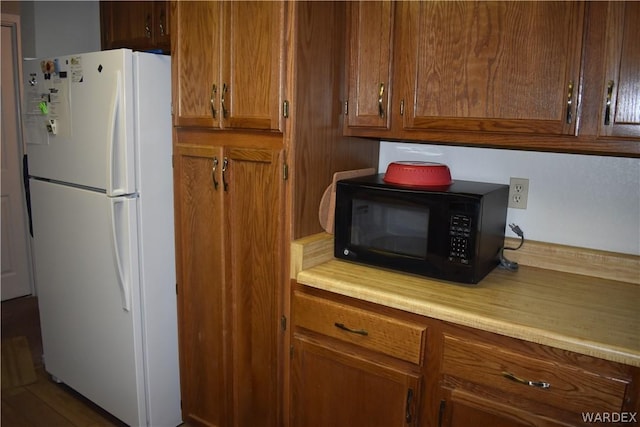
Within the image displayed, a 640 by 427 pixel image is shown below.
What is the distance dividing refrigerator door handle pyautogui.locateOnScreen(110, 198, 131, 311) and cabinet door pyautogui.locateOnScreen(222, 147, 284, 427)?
0.45 m

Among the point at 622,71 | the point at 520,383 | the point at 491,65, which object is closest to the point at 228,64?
the point at 491,65

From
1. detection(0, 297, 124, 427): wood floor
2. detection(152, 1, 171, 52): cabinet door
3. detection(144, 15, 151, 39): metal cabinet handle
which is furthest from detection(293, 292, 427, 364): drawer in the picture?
detection(144, 15, 151, 39): metal cabinet handle

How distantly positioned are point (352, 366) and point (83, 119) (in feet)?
4.97

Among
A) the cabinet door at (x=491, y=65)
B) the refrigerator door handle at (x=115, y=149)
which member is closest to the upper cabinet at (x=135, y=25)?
the refrigerator door handle at (x=115, y=149)

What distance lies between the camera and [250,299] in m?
1.92

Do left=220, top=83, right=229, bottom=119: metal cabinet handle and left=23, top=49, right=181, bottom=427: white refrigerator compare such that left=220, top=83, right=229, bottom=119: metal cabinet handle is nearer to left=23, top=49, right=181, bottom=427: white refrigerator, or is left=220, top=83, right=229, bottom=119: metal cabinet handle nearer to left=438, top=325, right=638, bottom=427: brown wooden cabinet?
left=23, top=49, right=181, bottom=427: white refrigerator

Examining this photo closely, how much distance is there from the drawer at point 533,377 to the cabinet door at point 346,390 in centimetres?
17

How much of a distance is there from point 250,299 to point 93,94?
A: 3.50ft

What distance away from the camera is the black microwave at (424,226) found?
5.27 feet

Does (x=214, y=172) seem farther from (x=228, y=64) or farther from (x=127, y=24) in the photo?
(x=127, y=24)

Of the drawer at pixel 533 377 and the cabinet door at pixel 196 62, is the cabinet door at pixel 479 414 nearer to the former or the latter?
the drawer at pixel 533 377


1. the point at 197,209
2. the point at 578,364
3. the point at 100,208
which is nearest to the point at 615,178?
the point at 578,364

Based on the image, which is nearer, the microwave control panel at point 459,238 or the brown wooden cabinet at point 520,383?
the brown wooden cabinet at point 520,383

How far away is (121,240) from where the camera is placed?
208cm
